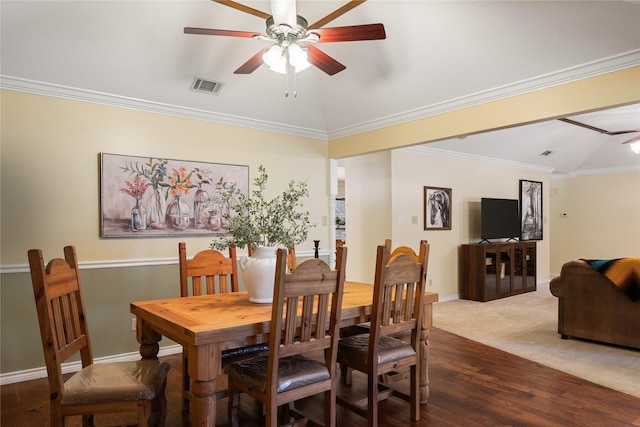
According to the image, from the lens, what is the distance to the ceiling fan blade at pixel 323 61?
2.70 meters

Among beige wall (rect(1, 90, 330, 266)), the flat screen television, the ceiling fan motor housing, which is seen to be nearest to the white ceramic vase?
the ceiling fan motor housing

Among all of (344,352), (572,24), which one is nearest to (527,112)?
(572,24)

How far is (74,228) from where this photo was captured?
3486 mm

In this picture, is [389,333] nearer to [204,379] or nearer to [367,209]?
[204,379]

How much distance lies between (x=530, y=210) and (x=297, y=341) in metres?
7.15

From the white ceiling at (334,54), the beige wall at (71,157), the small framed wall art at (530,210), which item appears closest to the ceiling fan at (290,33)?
the white ceiling at (334,54)

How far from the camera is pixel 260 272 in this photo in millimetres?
2404

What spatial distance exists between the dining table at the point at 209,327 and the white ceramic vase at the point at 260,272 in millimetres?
65

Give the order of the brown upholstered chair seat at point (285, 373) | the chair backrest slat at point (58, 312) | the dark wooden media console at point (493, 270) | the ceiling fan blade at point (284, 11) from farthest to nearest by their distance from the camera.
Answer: the dark wooden media console at point (493, 270)
the ceiling fan blade at point (284, 11)
the brown upholstered chair seat at point (285, 373)
the chair backrest slat at point (58, 312)

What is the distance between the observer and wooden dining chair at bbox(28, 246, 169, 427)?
1816 mm

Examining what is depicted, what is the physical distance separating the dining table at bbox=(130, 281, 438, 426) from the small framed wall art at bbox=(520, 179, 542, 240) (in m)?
5.83

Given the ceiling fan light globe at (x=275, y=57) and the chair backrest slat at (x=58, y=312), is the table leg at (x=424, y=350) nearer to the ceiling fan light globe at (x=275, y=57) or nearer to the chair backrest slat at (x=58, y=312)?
the ceiling fan light globe at (x=275, y=57)

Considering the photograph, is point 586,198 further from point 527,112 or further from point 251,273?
point 251,273

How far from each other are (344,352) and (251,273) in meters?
0.74
